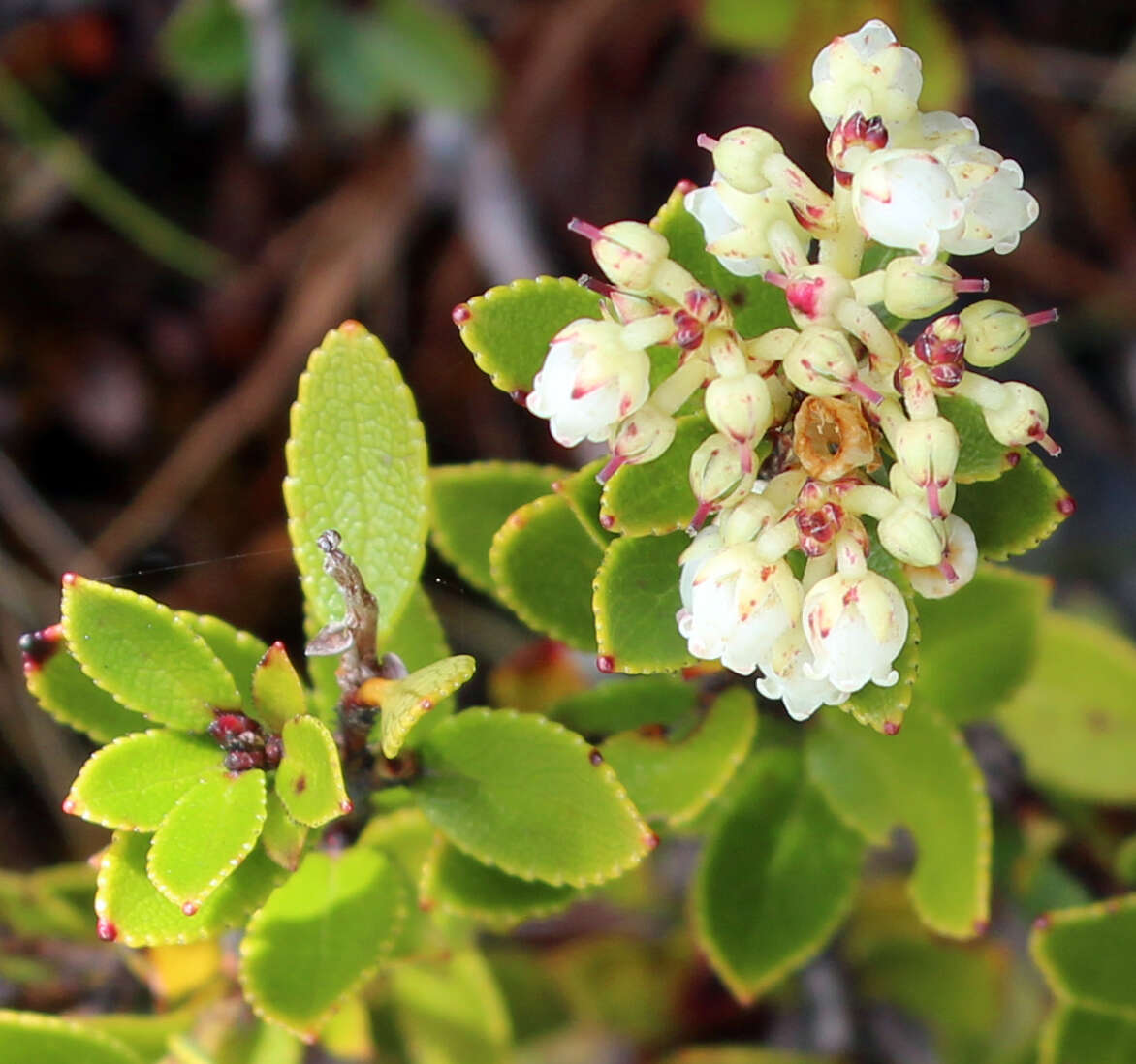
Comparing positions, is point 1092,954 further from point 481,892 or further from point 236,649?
point 236,649

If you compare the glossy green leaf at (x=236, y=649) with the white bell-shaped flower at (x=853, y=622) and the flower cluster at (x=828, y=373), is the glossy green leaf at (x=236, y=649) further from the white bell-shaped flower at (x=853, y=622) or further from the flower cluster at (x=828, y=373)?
the white bell-shaped flower at (x=853, y=622)

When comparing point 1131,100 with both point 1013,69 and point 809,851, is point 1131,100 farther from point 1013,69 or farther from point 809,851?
point 809,851

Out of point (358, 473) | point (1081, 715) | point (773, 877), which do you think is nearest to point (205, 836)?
point (358, 473)

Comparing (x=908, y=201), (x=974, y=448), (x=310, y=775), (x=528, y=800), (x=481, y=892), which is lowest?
(x=481, y=892)

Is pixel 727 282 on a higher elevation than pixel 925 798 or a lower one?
higher

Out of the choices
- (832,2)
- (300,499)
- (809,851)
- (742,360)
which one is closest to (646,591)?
(742,360)

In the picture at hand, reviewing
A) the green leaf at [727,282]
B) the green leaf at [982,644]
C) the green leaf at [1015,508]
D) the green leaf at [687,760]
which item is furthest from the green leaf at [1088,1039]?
the green leaf at [727,282]

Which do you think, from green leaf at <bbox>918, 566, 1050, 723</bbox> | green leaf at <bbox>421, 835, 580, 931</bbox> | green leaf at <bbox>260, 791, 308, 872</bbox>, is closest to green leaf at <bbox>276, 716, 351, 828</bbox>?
green leaf at <bbox>260, 791, 308, 872</bbox>
